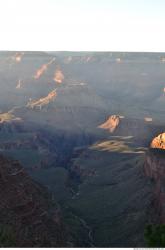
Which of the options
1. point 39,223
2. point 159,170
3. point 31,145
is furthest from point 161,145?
point 39,223

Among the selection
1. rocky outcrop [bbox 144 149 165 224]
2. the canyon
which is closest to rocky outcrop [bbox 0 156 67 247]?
the canyon

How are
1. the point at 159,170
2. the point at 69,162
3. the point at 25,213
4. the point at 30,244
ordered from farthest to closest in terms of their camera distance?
1. the point at 69,162
2. the point at 159,170
3. the point at 25,213
4. the point at 30,244

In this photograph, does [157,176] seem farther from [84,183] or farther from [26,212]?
[26,212]

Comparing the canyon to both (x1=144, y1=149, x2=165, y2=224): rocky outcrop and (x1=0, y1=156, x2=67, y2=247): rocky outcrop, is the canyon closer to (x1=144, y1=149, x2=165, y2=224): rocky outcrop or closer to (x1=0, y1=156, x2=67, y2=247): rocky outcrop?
(x1=0, y1=156, x2=67, y2=247): rocky outcrop

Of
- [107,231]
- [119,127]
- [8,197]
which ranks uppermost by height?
[119,127]

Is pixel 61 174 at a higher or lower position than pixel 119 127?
lower

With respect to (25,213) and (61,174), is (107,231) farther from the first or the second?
(61,174)

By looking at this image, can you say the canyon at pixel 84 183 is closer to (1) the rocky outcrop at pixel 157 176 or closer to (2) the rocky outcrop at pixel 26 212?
(2) the rocky outcrop at pixel 26 212

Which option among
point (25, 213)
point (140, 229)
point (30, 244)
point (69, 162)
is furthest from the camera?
point (69, 162)
